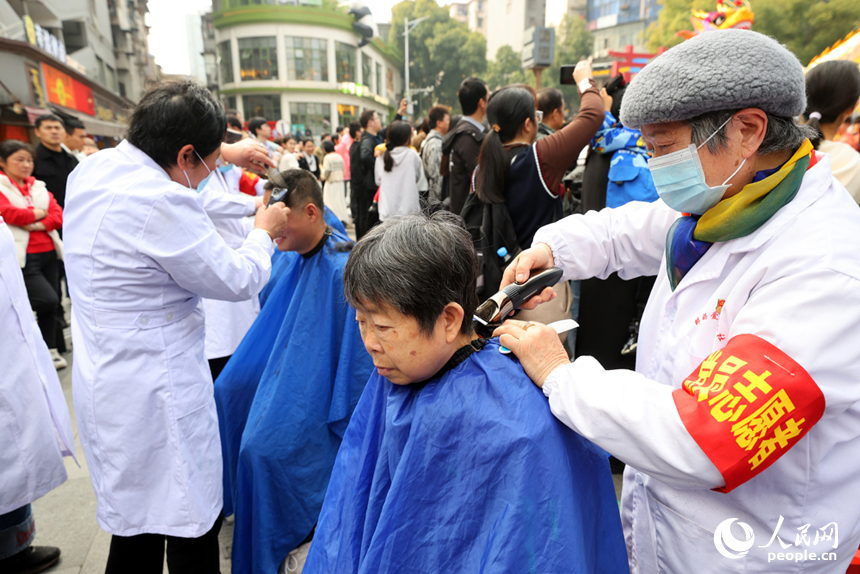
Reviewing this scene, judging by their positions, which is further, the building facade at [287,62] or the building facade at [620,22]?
the building facade at [620,22]

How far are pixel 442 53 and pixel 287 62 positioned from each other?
16.7 metres

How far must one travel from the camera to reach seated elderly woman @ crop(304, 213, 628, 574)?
3.88 feet

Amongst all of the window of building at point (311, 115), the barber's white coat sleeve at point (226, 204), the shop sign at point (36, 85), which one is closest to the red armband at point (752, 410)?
the barber's white coat sleeve at point (226, 204)

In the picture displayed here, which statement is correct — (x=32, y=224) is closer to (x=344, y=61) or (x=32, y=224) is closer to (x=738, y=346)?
(x=738, y=346)

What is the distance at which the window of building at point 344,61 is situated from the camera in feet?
139

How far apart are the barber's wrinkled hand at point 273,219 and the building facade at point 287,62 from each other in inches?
1583

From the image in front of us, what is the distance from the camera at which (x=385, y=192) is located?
21.4 ft

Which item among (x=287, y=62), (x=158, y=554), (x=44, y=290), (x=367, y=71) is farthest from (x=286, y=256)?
(x=367, y=71)

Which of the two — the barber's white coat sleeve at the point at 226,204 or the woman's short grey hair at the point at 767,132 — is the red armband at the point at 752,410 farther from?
the barber's white coat sleeve at the point at 226,204

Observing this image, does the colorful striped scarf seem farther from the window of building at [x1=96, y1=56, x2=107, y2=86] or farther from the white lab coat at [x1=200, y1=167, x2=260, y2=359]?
the window of building at [x1=96, y1=56, x2=107, y2=86]

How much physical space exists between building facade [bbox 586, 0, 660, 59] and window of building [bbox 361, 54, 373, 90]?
24.0m

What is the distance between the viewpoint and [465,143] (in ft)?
13.8

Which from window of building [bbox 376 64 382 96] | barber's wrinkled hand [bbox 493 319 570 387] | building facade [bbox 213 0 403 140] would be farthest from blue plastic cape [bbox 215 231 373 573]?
window of building [bbox 376 64 382 96]

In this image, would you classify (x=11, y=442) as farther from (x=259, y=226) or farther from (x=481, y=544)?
(x=481, y=544)
